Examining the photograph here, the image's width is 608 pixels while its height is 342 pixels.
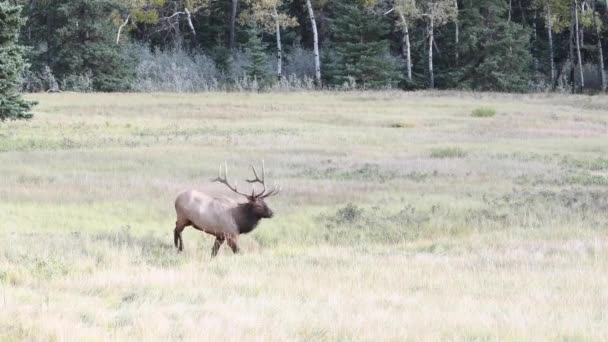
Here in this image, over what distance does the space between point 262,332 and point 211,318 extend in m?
0.62

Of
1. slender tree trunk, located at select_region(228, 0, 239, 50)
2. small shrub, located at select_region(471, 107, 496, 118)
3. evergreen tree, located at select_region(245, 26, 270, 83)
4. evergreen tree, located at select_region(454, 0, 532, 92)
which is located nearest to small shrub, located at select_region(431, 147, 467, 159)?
small shrub, located at select_region(471, 107, 496, 118)

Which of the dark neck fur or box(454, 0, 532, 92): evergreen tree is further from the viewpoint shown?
box(454, 0, 532, 92): evergreen tree

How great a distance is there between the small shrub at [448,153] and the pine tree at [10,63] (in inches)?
468

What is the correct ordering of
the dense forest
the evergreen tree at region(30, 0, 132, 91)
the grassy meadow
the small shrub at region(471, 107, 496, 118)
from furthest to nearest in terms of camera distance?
the dense forest, the evergreen tree at region(30, 0, 132, 91), the small shrub at region(471, 107, 496, 118), the grassy meadow

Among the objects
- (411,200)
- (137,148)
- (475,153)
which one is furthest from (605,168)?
(137,148)

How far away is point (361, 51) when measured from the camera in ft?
162

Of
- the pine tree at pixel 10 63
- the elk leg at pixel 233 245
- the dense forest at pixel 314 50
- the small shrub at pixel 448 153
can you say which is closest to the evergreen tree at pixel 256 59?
the dense forest at pixel 314 50

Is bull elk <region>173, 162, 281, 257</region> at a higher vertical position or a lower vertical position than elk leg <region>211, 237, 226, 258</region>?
higher

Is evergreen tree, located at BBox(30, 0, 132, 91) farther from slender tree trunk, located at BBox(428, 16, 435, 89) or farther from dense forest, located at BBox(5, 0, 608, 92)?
slender tree trunk, located at BBox(428, 16, 435, 89)

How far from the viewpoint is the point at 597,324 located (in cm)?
700

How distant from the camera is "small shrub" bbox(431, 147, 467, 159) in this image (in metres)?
22.8

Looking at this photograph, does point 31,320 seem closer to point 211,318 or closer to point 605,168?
point 211,318

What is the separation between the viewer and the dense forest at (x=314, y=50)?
1804 inches

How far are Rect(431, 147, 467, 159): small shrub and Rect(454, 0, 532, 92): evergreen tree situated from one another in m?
26.8
